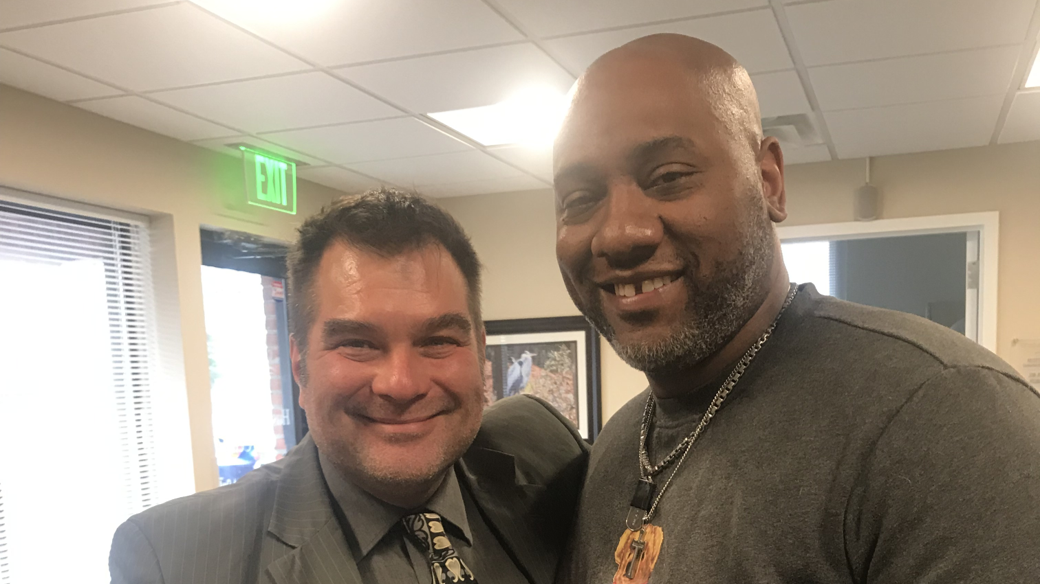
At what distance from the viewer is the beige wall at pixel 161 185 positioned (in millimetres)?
2340

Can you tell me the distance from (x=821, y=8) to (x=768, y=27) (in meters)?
0.15

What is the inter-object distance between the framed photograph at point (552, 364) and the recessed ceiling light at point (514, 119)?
1387 millimetres

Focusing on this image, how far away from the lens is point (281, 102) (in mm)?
2490

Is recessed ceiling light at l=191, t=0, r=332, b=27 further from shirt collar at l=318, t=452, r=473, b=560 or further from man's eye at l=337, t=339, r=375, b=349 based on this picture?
shirt collar at l=318, t=452, r=473, b=560

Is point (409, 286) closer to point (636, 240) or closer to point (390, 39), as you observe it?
point (636, 240)

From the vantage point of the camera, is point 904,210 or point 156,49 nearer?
point 156,49

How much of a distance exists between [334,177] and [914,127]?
2.67 m

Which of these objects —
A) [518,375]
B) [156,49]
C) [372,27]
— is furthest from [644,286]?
[518,375]

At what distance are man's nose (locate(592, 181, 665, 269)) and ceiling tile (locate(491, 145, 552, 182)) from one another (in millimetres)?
2308

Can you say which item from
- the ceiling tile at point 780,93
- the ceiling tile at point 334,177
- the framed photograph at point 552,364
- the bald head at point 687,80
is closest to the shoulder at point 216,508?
the bald head at point 687,80

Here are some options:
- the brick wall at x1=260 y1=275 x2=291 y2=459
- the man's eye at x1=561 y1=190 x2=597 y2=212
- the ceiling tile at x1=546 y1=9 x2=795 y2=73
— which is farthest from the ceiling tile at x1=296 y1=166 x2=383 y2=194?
the man's eye at x1=561 y1=190 x2=597 y2=212

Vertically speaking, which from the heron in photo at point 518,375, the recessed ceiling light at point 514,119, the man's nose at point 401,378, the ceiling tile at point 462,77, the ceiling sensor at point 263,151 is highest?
the ceiling tile at point 462,77

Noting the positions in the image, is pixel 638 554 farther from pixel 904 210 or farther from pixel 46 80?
pixel 904 210

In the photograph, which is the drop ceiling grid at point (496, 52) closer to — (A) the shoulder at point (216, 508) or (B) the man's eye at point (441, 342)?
(B) the man's eye at point (441, 342)
